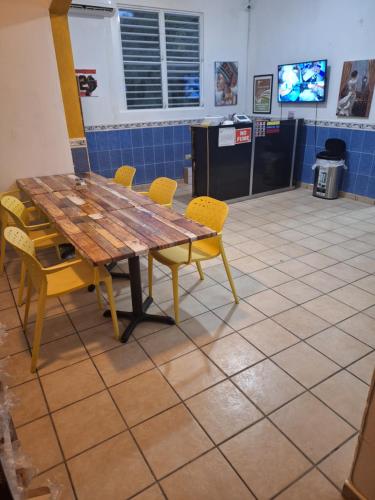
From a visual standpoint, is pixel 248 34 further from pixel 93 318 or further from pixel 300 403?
pixel 300 403

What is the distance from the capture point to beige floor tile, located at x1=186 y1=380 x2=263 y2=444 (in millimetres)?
1688

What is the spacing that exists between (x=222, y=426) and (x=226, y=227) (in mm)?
2815

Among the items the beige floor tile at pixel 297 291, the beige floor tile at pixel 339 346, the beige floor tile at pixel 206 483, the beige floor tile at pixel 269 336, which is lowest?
the beige floor tile at pixel 206 483

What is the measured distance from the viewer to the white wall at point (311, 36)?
456 centimetres

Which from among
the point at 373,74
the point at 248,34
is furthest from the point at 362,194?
the point at 248,34

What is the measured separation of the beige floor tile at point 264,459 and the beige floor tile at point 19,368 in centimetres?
121

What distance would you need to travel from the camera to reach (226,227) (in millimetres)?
4254

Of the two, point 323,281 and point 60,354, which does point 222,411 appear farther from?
point 323,281

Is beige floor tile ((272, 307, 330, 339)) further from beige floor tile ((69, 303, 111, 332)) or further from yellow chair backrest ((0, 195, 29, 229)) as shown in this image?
yellow chair backrest ((0, 195, 29, 229))

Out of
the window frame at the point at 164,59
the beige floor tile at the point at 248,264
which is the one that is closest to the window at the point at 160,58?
the window frame at the point at 164,59

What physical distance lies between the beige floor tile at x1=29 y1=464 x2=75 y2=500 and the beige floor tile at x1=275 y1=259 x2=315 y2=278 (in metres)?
2.29

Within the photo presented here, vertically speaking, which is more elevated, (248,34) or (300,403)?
(248,34)

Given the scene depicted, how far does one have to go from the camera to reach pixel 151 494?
4.67ft

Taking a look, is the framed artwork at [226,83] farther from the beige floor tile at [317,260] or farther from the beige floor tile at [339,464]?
the beige floor tile at [339,464]
